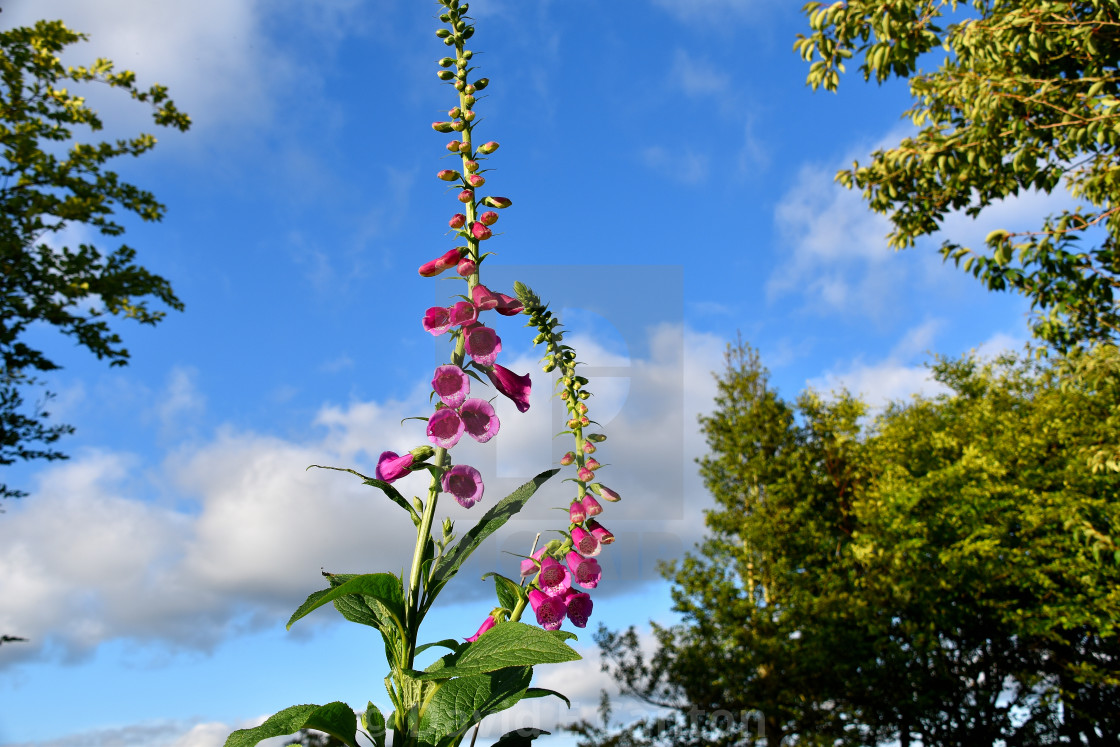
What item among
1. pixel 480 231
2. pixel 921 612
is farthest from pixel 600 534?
pixel 921 612

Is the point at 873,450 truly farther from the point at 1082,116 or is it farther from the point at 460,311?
the point at 460,311

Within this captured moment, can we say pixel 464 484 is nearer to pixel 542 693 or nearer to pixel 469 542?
pixel 469 542

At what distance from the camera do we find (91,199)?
1070cm

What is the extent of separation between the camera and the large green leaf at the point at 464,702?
52.6 inches

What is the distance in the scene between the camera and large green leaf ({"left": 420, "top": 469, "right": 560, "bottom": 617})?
144 centimetres

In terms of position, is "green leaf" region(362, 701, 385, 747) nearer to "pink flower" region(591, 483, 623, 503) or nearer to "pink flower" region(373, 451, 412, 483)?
"pink flower" region(373, 451, 412, 483)

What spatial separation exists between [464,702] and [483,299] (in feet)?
2.77

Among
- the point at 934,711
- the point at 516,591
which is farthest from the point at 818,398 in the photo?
the point at 516,591

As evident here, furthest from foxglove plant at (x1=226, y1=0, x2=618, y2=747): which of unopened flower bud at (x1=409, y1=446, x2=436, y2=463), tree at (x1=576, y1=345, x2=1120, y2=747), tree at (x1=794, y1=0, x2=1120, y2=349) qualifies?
tree at (x1=576, y1=345, x2=1120, y2=747)

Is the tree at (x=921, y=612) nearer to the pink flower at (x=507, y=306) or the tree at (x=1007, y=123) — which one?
the tree at (x=1007, y=123)

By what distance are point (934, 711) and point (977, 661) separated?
228 centimetres

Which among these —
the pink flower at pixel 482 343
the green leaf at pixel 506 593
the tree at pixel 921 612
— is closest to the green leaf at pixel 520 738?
the green leaf at pixel 506 593

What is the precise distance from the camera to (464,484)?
5.09 feet

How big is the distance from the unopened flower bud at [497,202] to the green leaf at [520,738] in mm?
1227
